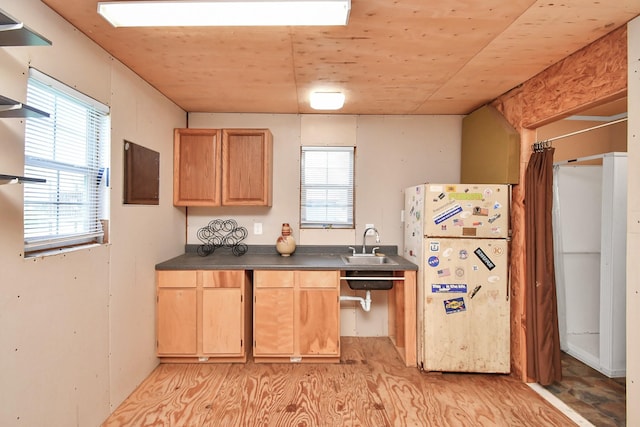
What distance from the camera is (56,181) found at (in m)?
1.81

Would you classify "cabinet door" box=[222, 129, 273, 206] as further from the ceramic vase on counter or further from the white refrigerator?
the white refrigerator

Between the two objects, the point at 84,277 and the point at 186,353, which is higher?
the point at 84,277

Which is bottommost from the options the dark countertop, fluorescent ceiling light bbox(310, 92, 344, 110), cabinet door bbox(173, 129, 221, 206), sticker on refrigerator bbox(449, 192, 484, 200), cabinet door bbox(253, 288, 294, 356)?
cabinet door bbox(253, 288, 294, 356)

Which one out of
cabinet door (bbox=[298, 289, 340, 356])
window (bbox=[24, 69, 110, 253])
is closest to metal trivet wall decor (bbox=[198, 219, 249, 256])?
cabinet door (bbox=[298, 289, 340, 356])

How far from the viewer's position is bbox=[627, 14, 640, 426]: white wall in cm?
176

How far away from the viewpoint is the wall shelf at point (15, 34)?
119 centimetres

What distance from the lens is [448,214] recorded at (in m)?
2.82

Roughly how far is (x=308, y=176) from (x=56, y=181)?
230cm

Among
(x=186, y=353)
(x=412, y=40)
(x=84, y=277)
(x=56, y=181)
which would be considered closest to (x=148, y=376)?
(x=186, y=353)

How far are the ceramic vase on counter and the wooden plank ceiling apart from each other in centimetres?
129

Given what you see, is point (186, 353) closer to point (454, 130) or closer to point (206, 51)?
point (206, 51)

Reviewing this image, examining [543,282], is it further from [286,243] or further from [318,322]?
[286,243]

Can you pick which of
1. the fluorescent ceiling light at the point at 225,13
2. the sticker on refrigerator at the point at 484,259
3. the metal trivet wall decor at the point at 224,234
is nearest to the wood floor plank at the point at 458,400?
the sticker on refrigerator at the point at 484,259

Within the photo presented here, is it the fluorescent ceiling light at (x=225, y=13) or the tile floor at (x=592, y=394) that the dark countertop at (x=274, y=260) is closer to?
the tile floor at (x=592, y=394)
